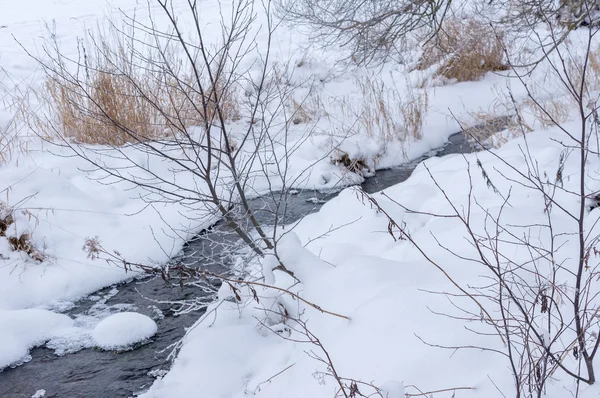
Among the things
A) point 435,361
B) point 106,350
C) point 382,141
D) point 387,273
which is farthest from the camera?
point 382,141

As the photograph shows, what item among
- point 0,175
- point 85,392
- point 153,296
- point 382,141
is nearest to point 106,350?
point 85,392

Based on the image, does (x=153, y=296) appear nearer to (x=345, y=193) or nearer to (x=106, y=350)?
(x=106, y=350)

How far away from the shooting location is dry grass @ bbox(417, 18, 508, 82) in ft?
26.2

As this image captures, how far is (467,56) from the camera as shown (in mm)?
8008

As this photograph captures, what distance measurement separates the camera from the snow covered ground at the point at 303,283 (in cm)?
181

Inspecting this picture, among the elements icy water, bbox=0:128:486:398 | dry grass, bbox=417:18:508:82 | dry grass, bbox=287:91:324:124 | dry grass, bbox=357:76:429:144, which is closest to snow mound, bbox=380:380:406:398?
icy water, bbox=0:128:486:398

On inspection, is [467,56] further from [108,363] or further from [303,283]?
[108,363]

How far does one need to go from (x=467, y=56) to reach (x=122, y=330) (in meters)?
6.97

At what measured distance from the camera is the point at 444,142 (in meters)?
6.18

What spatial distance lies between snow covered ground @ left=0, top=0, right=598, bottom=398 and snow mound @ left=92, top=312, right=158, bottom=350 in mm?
10

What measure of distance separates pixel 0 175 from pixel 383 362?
347 cm

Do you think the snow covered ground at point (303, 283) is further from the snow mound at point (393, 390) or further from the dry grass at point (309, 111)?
the dry grass at point (309, 111)

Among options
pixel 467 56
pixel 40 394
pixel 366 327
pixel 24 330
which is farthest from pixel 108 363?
pixel 467 56

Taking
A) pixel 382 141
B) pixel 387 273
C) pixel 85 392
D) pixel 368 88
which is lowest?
pixel 85 392
